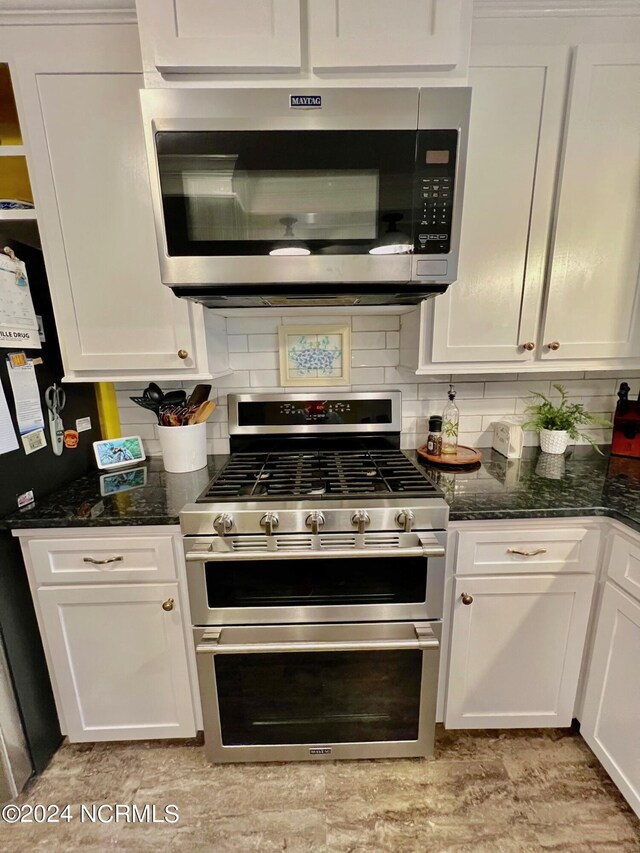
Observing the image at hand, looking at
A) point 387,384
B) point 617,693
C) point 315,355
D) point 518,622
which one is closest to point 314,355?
point 315,355

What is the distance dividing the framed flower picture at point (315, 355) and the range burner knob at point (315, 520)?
2.39ft

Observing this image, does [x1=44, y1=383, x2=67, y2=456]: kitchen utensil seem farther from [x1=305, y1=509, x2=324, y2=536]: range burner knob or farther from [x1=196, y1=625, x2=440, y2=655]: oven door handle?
[x1=305, y1=509, x2=324, y2=536]: range burner knob

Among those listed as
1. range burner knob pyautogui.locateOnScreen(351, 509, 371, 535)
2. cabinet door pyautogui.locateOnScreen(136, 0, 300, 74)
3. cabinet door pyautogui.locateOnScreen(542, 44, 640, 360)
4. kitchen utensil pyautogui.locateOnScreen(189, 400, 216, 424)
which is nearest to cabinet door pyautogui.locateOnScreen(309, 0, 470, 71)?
cabinet door pyautogui.locateOnScreen(136, 0, 300, 74)

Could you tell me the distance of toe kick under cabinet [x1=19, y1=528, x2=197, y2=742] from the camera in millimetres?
1176

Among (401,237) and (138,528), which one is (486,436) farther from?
(138,528)

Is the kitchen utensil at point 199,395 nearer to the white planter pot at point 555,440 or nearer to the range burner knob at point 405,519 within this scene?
the range burner knob at point 405,519

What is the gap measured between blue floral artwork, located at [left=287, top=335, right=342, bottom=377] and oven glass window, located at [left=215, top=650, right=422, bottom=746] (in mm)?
1097

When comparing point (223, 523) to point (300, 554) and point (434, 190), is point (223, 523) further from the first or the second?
point (434, 190)

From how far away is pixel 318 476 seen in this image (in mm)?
1346

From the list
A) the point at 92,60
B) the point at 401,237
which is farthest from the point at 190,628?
the point at 92,60

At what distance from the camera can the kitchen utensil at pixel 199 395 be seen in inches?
59.9

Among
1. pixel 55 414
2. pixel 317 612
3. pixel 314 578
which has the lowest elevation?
pixel 317 612

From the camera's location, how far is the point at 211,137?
38.2 inches

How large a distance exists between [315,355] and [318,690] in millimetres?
1280
